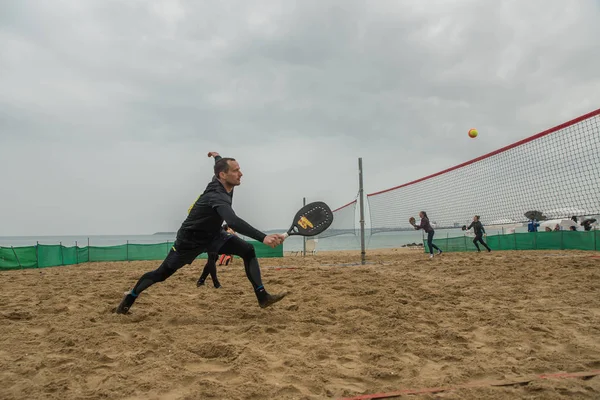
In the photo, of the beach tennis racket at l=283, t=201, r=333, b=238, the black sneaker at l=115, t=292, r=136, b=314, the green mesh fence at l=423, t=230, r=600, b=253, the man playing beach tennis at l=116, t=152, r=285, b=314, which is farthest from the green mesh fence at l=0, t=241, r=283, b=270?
the beach tennis racket at l=283, t=201, r=333, b=238

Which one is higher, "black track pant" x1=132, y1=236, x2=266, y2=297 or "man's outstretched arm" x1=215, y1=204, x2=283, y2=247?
"man's outstretched arm" x1=215, y1=204, x2=283, y2=247

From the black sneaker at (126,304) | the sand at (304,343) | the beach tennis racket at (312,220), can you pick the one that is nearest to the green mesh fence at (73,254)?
the sand at (304,343)

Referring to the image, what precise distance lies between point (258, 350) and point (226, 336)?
47cm

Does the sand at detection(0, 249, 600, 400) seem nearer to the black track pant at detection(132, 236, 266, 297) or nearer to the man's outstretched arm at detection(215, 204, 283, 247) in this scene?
the black track pant at detection(132, 236, 266, 297)

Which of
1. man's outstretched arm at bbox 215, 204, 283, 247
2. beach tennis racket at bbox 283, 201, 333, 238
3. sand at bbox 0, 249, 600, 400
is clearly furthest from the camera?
beach tennis racket at bbox 283, 201, 333, 238

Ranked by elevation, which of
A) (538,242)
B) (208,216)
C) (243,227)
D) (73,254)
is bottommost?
(538,242)

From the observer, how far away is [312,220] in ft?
16.4

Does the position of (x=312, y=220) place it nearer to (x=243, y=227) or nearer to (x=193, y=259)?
(x=243, y=227)

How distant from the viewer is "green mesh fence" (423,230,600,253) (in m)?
16.0

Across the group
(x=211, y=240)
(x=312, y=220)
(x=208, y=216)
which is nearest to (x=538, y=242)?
(x=312, y=220)

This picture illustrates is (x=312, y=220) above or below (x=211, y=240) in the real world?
above

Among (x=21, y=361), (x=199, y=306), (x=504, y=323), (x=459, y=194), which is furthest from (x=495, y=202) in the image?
(x=21, y=361)

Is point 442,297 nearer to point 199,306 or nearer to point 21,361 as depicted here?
point 199,306

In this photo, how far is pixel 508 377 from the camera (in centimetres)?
279
